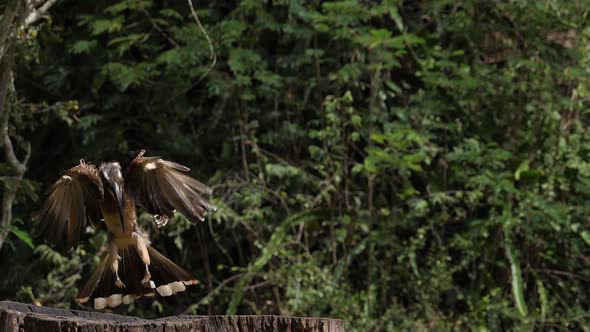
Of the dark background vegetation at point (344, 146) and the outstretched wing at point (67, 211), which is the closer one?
the outstretched wing at point (67, 211)

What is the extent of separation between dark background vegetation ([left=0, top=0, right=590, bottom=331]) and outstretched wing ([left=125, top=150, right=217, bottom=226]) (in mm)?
2508

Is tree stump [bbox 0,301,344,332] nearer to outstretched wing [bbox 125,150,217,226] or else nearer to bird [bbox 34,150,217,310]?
bird [bbox 34,150,217,310]

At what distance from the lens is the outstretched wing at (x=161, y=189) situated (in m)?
3.86

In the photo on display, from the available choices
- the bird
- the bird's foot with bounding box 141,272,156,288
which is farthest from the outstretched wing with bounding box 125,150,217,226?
the bird's foot with bounding box 141,272,156,288

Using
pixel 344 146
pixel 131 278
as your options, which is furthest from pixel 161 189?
pixel 344 146

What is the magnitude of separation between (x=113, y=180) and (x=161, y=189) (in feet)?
0.65

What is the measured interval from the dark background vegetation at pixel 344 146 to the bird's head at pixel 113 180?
257 centimetres

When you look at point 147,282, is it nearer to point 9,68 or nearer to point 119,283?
point 119,283

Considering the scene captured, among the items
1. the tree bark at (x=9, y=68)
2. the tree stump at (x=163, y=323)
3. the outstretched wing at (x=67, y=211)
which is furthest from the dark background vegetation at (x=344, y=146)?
the tree stump at (x=163, y=323)

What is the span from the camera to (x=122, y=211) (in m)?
3.80

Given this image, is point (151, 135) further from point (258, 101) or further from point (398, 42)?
point (398, 42)

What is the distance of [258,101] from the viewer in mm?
Answer: 7043

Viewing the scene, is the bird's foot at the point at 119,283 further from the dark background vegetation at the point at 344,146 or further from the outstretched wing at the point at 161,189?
the dark background vegetation at the point at 344,146

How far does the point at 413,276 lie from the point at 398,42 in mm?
1568
